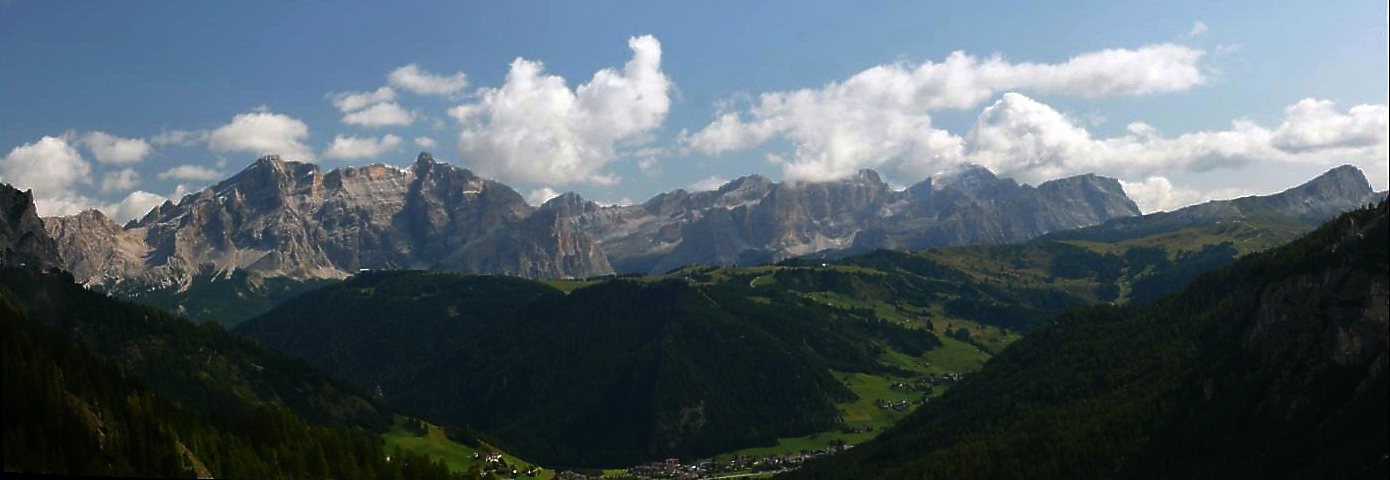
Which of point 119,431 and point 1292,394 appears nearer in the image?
point 119,431

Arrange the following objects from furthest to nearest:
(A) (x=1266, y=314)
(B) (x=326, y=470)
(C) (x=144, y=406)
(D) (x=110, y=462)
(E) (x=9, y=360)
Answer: (A) (x=1266, y=314) → (B) (x=326, y=470) → (C) (x=144, y=406) → (D) (x=110, y=462) → (E) (x=9, y=360)

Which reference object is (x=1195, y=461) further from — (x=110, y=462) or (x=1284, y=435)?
(x=110, y=462)

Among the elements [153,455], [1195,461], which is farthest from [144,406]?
[1195,461]

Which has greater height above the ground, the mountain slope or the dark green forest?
the dark green forest

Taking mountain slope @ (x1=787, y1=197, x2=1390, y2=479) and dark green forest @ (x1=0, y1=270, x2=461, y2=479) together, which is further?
mountain slope @ (x1=787, y1=197, x2=1390, y2=479)

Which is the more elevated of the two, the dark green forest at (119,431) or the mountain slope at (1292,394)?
the dark green forest at (119,431)

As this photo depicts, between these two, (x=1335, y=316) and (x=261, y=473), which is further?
(x=1335, y=316)

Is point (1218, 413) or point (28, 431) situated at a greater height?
point (28, 431)

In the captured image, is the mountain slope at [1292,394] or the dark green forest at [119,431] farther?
the mountain slope at [1292,394]

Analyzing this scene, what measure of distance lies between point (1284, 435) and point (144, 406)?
519 ft

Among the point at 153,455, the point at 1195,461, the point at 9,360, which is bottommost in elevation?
the point at 1195,461

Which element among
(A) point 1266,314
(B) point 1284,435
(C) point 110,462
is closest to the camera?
(C) point 110,462

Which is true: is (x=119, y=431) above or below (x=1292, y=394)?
above

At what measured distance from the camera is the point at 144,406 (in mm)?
136500
